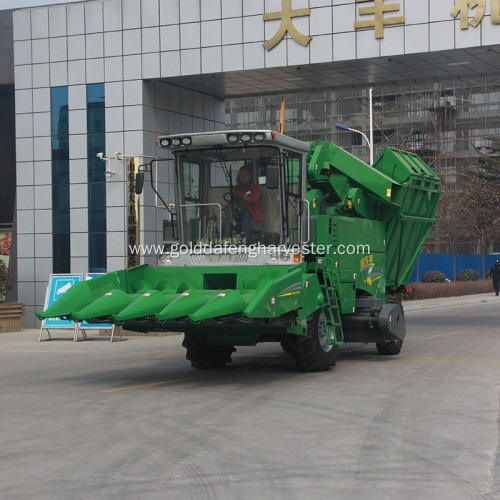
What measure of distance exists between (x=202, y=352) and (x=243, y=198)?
2.85 m

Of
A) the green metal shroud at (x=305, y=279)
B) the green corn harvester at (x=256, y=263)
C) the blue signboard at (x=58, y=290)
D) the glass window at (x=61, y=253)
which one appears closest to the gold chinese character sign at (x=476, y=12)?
the green metal shroud at (x=305, y=279)

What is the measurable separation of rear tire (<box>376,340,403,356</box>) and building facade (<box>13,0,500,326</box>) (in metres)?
8.04

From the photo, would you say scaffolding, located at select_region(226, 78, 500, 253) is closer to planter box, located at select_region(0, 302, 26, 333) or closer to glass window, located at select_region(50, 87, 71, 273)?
glass window, located at select_region(50, 87, 71, 273)

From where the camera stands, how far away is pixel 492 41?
21.2 metres

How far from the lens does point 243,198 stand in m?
13.4

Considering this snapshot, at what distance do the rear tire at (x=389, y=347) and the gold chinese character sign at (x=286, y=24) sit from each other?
10.0 metres

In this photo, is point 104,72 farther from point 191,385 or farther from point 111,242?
point 191,385

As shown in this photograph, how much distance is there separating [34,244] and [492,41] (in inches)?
586

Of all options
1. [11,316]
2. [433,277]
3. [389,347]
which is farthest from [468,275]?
[389,347]

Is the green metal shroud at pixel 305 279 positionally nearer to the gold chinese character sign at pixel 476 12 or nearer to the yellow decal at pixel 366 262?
the yellow decal at pixel 366 262

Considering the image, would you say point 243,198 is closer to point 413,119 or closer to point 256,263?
point 256,263

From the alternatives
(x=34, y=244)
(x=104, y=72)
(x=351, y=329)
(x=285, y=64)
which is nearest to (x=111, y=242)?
(x=34, y=244)

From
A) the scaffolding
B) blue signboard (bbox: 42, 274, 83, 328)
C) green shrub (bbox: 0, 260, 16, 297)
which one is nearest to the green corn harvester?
blue signboard (bbox: 42, 274, 83, 328)

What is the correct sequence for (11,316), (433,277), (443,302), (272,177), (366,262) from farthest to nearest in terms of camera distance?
(433,277)
(443,302)
(11,316)
(366,262)
(272,177)
